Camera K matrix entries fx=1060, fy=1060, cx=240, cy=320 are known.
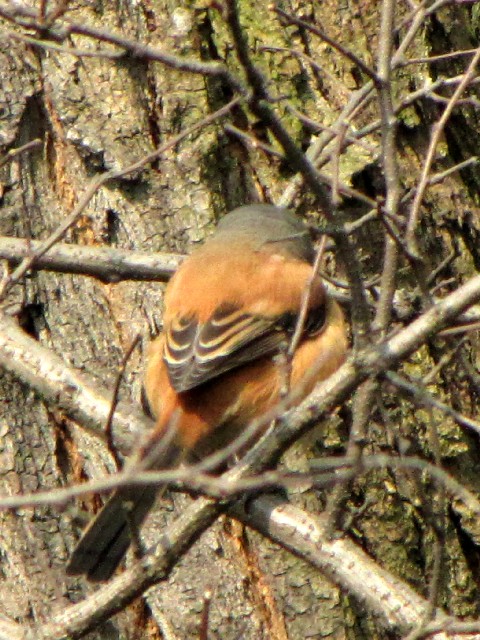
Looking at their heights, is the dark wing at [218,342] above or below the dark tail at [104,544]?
above

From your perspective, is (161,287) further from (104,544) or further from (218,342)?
(104,544)

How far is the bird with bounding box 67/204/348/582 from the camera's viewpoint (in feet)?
12.3

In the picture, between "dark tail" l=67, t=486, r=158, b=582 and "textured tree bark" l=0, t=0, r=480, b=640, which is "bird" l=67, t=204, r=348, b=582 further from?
"textured tree bark" l=0, t=0, r=480, b=640

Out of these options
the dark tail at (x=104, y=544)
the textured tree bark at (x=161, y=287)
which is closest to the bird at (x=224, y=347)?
the dark tail at (x=104, y=544)

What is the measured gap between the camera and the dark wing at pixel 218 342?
392 centimetres

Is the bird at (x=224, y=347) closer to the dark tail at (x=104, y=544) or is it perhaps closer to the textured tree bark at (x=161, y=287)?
the dark tail at (x=104, y=544)

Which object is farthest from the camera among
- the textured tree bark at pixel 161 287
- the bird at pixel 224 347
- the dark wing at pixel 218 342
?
the textured tree bark at pixel 161 287

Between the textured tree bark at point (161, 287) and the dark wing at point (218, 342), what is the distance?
0.61 meters

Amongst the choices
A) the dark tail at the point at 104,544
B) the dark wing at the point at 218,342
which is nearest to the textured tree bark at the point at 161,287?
the dark wing at the point at 218,342

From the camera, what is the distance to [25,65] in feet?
15.9

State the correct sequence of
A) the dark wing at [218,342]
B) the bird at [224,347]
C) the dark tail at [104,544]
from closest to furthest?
the dark tail at [104,544] → the bird at [224,347] → the dark wing at [218,342]

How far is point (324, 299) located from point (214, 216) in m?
0.71

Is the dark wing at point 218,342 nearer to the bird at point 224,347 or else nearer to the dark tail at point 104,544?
the bird at point 224,347

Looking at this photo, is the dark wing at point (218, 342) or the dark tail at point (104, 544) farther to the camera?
the dark wing at point (218, 342)
